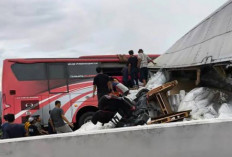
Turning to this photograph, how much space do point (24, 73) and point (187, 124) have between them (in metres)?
7.07

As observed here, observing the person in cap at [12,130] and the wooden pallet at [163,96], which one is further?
the wooden pallet at [163,96]

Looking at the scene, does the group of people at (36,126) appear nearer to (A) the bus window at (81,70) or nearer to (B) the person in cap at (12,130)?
(B) the person in cap at (12,130)

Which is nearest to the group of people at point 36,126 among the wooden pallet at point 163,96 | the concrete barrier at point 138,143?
the concrete barrier at point 138,143

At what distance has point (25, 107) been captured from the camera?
888 cm

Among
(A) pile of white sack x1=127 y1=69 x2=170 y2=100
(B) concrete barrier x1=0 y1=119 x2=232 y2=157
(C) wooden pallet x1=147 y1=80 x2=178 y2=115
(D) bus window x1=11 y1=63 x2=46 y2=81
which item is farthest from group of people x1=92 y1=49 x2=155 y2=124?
(B) concrete barrier x1=0 y1=119 x2=232 y2=157

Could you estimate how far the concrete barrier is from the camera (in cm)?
318

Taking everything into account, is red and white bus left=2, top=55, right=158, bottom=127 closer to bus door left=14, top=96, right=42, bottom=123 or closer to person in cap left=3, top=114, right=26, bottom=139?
bus door left=14, top=96, right=42, bottom=123

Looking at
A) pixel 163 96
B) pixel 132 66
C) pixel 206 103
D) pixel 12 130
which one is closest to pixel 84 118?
pixel 132 66

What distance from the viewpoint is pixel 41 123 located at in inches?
355

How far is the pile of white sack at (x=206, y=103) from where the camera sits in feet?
16.2

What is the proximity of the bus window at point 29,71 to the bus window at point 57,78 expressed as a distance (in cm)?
23

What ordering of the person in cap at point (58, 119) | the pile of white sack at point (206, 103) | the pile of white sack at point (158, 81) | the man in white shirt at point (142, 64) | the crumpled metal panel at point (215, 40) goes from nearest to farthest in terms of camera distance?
the pile of white sack at point (206, 103), the crumpled metal panel at point (215, 40), the person in cap at point (58, 119), the pile of white sack at point (158, 81), the man in white shirt at point (142, 64)

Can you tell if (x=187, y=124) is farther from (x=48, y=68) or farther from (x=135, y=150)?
(x=48, y=68)

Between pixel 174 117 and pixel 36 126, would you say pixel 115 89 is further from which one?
pixel 174 117
